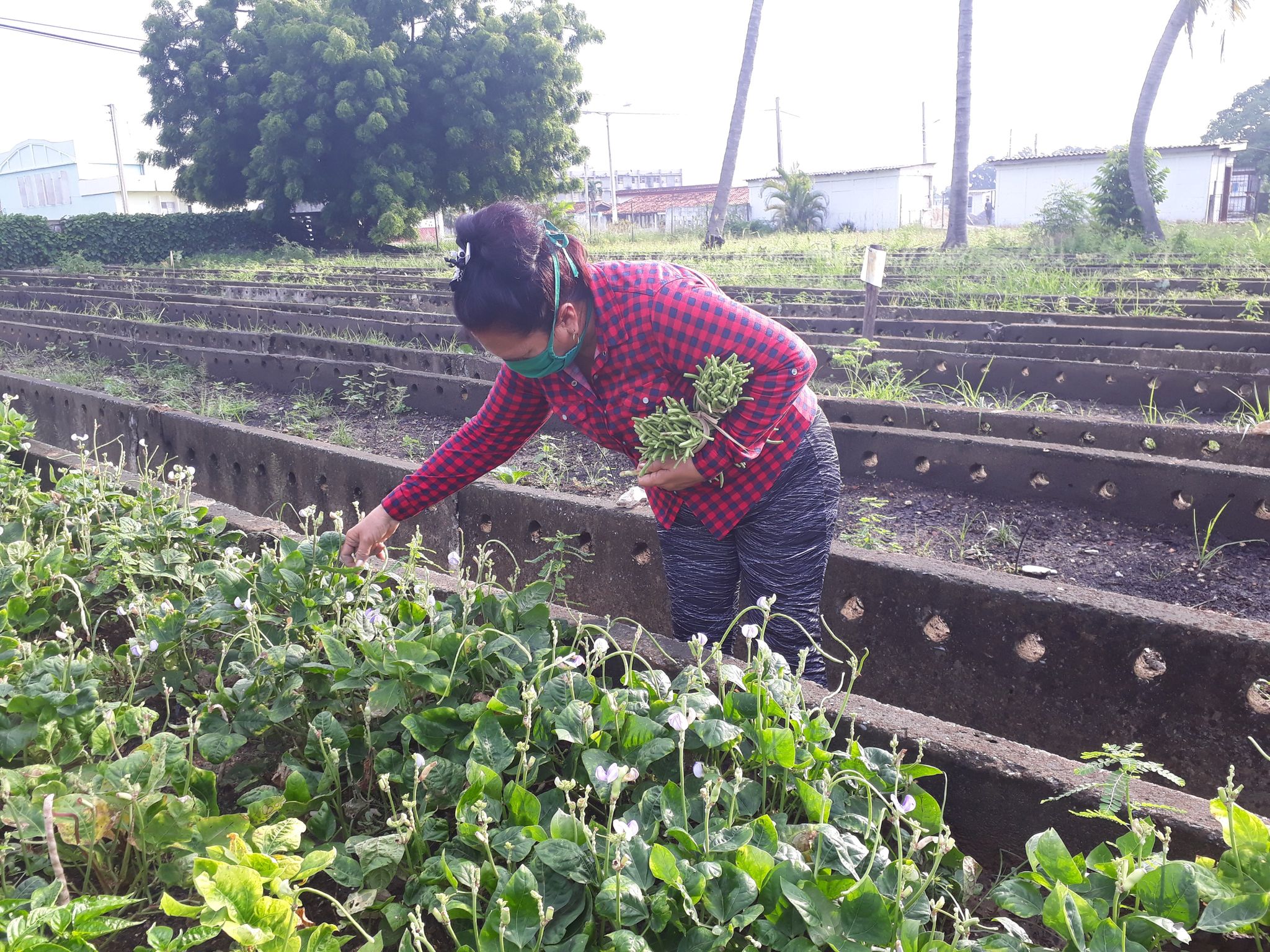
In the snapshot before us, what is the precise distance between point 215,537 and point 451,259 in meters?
1.14

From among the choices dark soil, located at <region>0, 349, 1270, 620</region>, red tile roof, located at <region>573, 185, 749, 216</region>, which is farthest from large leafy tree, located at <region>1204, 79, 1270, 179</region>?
dark soil, located at <region>0, 349, 1270, 620</region>

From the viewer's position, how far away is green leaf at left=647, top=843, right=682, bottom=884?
3.66 feet

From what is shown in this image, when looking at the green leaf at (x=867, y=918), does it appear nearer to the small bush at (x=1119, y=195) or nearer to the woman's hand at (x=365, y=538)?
the woman's hand at (x=365, y=538)

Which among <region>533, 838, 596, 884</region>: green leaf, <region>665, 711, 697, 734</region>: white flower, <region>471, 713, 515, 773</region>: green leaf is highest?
<region>665, 711, 697, 734</region>: white flower

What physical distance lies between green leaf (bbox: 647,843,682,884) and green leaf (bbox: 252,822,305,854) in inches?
19.7

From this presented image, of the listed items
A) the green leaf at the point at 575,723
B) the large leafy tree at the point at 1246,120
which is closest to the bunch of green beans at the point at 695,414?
the green leaf at the point at 575,723

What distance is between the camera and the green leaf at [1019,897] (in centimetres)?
117

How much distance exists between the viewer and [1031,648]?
2.76 metres

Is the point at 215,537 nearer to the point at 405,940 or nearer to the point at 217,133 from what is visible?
the point at 405,940

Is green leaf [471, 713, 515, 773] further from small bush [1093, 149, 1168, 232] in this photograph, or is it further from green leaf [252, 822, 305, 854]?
small bush [1093, 149, 1168, 232]

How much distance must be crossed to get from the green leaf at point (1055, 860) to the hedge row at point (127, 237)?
3224cm

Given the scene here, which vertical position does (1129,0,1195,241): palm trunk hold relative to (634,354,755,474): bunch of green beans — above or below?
above

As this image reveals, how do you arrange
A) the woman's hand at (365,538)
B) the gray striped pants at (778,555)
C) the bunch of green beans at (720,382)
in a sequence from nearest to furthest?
1. the bunch of green beans at (720,382)
2. the woman's hand at (365,538)
3. the gray striped pants at (778,555)

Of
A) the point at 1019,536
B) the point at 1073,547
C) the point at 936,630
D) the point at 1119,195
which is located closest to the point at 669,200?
the point at 1119,195
